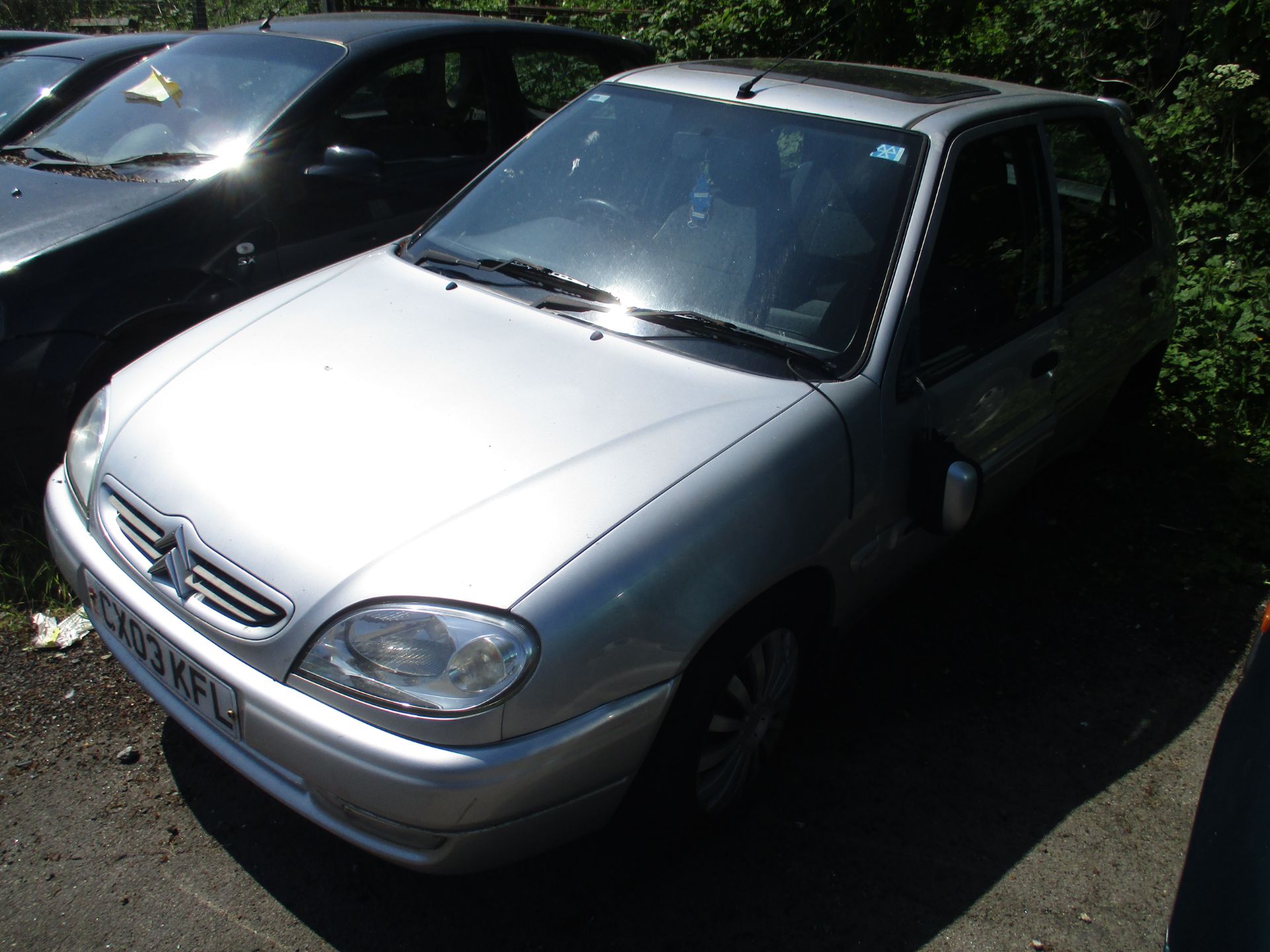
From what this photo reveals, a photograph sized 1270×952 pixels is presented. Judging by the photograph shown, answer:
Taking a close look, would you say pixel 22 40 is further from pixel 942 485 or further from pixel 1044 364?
pixel 942 485

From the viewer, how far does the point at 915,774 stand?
283cm

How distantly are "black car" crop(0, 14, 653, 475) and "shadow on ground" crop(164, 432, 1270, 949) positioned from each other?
4.87ft

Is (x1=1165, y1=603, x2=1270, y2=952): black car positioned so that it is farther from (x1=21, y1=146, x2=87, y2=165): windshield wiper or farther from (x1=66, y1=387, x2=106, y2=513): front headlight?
(x1=21, y1=146, x2=87, y2=165): windshield wiper

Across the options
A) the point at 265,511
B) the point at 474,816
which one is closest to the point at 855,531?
the point at 474,816

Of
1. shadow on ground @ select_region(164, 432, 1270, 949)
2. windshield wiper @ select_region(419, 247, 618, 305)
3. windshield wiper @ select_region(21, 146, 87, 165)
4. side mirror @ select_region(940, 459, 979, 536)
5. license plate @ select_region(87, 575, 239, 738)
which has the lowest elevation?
shadow on ground @ select_region(164, 432, 1270, 949)

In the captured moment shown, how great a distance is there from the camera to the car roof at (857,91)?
2.90m

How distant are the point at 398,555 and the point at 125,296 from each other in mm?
2129

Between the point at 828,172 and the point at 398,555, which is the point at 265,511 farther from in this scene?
the point at 828,172

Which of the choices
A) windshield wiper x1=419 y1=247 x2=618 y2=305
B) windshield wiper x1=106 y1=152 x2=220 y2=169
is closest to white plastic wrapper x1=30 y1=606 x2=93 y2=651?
windshield wiper x1=419 y1=247 x2=618 y2=305

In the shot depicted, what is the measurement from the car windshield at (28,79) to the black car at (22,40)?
3.56 ft

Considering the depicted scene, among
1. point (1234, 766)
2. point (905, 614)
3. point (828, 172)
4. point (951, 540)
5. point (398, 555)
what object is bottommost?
point (905, 614)

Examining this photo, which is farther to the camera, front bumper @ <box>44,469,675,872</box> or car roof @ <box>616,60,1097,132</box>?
car roof @ <box>616,60,1097,132</box>

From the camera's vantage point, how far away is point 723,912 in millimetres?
2369

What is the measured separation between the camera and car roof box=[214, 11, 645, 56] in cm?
446
